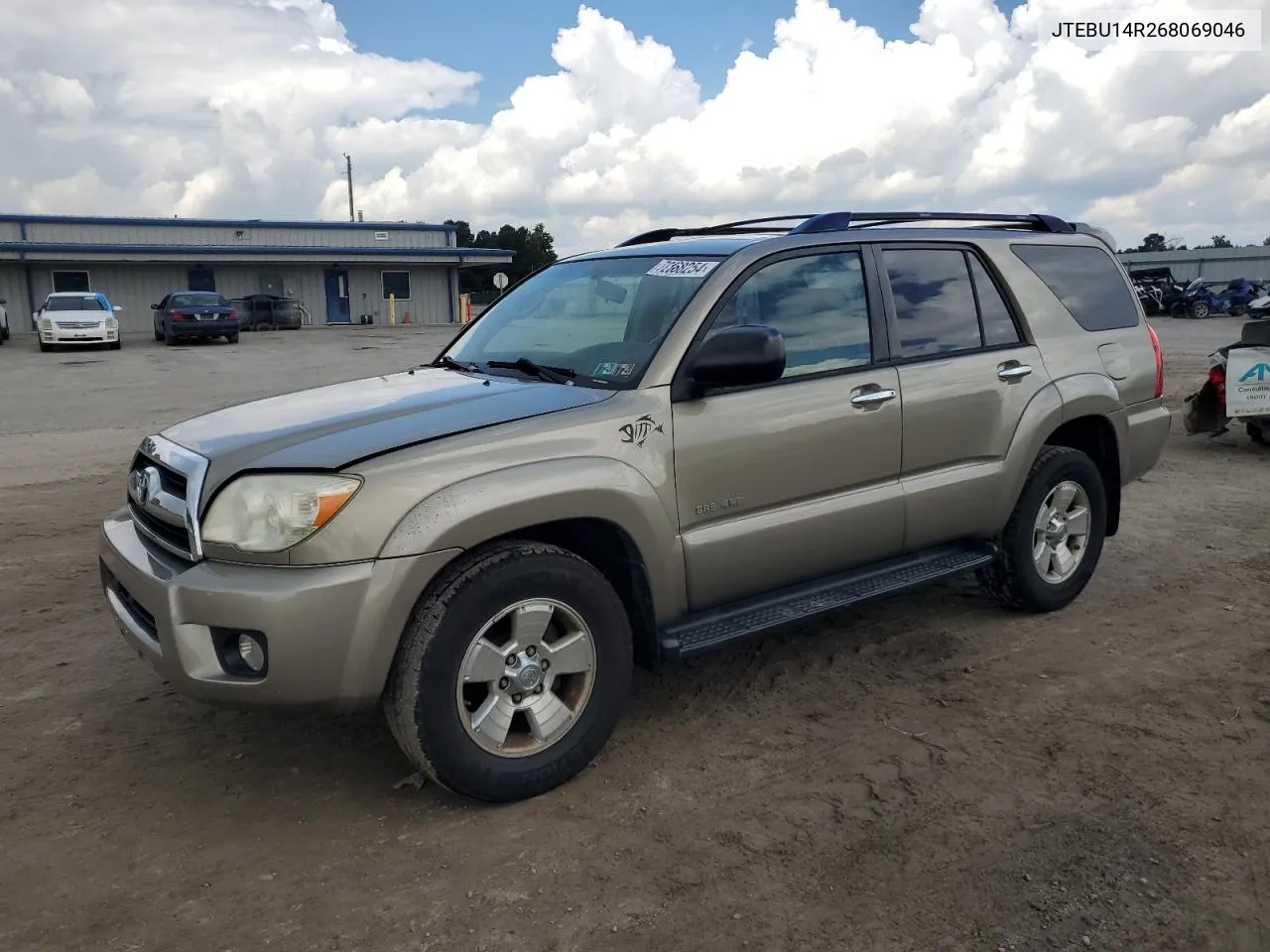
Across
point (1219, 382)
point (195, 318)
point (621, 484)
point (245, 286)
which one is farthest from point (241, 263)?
point (621, 484)

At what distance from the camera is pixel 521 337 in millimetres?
4293

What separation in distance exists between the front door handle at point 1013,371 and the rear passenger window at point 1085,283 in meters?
0.55

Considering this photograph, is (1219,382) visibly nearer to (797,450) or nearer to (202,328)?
(797,450)

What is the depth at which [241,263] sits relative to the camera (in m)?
39.1

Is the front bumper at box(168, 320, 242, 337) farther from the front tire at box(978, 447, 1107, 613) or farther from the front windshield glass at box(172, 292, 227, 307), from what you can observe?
the front tire at box(978, 447, 1107, 613)

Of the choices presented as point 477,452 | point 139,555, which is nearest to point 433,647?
point 477,452

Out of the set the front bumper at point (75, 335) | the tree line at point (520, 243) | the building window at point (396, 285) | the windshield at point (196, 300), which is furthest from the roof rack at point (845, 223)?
the tree line at point (520, 243)

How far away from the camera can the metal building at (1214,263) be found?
162 feet

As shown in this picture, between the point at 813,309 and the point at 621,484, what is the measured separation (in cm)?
123

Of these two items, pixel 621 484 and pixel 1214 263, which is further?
pixel 1214 263

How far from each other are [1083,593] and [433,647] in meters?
3.84

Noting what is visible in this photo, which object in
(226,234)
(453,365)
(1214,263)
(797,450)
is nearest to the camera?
(797,450)

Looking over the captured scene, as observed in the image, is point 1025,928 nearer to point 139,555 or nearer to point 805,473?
point 805,473

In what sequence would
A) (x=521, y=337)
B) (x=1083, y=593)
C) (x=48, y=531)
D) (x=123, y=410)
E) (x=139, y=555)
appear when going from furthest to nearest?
(x=123, y=410), (x=48, y=531), (x=1083, y=593), (x=521, y=337), (x=139, y=555)
